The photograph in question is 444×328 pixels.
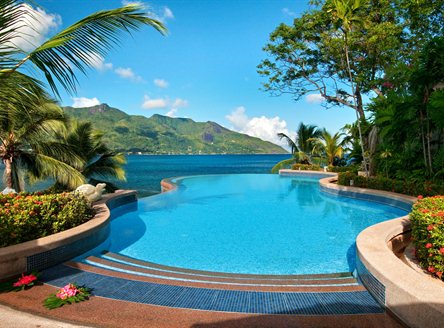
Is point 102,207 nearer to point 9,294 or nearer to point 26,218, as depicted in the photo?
point 26,218

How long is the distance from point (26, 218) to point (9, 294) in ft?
5.88

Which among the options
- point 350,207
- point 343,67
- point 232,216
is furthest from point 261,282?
point 343,67

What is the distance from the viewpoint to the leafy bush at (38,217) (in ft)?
16.6

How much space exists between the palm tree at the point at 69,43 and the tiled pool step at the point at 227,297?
2739mm

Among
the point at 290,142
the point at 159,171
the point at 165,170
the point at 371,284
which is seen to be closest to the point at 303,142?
the point at 290,142

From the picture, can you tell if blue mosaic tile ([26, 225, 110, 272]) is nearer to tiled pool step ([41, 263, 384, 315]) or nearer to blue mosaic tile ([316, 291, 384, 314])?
tiled pool step ([41, 263, 384, 315])

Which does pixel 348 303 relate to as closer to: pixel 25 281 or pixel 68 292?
pixel 68 292

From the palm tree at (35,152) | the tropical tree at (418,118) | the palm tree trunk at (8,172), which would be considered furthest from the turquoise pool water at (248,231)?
the palm tree trunk at (8,172)

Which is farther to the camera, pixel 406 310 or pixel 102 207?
pixel 102 207

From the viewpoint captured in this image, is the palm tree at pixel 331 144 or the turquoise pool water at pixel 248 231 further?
the palm tree at pixel 331 144

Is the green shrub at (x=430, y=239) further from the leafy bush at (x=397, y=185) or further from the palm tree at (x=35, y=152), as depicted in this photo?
the palm tree at (x=35, y=152)

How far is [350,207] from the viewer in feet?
40.2

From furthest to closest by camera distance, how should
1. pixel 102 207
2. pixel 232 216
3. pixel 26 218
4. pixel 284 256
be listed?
pixel 232 216, pixel 102 207, pixel 284 256, pixel 26 218

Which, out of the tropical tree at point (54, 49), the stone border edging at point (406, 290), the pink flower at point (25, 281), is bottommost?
the stone border edging at point (406, 290)
